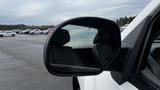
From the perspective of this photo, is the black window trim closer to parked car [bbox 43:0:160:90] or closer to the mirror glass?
parked car [bbox 43:0:160:90]

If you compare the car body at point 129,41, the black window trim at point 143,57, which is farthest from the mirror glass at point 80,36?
the black window trim at point 143,57

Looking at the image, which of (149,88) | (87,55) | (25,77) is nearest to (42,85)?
(25,77)

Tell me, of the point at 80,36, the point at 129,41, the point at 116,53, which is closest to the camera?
the point at 116,53

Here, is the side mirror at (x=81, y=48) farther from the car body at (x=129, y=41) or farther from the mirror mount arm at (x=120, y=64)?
the car body at (x=129, y=41)

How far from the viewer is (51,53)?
185 centimetres

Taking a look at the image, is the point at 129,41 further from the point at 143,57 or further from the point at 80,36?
the point at 80,36

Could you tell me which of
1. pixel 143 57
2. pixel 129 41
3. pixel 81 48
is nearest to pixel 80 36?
pixel 81 48

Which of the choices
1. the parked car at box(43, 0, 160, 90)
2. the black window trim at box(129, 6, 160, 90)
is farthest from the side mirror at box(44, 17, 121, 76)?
the black window trim at box(129, 6, 160, 90)

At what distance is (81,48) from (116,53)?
1.52ft

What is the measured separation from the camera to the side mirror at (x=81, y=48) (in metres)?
1.75

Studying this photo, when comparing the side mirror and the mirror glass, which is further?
the mirror glass

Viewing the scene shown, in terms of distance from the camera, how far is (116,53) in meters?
1.79

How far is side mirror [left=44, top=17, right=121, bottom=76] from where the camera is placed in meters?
1.75

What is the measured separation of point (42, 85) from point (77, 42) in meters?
6.86
